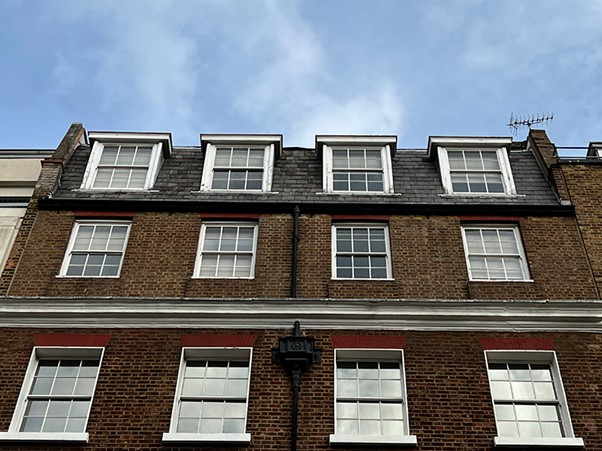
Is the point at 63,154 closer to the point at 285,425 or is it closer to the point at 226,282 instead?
the point at 226,282

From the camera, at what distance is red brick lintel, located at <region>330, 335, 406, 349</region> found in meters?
14.2

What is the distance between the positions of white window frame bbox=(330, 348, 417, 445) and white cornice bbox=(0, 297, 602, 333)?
58 cm

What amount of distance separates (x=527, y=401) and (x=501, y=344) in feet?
4.23

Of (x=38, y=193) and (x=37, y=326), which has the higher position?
(x=38, y=193)

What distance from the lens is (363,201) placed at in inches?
701

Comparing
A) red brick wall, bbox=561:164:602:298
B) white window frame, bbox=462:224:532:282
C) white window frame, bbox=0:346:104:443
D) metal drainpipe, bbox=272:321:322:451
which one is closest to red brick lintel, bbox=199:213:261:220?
metal drainpipe, bbox=272:321:322:451

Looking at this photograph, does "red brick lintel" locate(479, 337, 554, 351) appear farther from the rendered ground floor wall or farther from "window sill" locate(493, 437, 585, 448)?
"window sill" locate(493, 437, 585, 448)

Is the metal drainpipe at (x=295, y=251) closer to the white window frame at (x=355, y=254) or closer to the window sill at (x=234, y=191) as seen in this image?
the white window frame at (x=355, y=254)

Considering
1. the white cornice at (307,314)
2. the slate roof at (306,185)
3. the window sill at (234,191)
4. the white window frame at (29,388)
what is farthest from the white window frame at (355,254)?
the white window frame at (29,388)

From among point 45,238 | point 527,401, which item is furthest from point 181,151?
point 527,401

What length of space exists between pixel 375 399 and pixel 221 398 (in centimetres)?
312

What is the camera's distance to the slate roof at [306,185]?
58.1ft

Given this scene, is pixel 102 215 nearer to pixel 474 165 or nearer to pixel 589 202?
pixel 474 165

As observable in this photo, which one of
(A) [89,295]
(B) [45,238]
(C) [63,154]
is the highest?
(C) [63,154]
